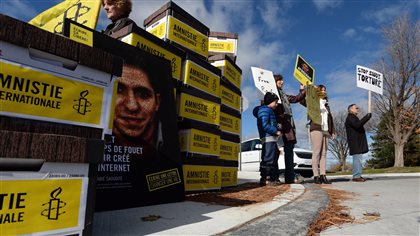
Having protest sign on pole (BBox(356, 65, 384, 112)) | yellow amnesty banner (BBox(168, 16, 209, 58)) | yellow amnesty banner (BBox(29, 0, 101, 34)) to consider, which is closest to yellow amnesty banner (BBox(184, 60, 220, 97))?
yellow amnesty banner (BBox(168, 16, 209, 58))

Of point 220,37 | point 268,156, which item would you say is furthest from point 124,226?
point 220,37

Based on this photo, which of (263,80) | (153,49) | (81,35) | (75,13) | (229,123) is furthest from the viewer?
(263,80)

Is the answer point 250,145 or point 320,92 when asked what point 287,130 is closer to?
point 320,92

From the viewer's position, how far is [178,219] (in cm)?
218

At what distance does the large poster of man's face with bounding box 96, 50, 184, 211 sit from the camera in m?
2.47

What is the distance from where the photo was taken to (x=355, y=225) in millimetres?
2416

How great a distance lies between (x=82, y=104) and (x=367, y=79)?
25.3 ft

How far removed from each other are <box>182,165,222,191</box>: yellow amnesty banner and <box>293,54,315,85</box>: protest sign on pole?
3209 mm

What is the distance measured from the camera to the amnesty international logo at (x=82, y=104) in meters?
1.52

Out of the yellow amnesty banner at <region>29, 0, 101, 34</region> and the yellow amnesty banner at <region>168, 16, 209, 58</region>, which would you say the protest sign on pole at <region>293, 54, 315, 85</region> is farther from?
the yellow amnesty banner at <region>29, 0, 101, 34</region>

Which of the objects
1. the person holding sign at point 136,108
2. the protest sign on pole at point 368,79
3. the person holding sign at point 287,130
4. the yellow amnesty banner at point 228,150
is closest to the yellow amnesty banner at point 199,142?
the yellow amnesty banner at point 228,150

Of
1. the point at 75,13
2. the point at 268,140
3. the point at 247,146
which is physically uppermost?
the point at 75,13

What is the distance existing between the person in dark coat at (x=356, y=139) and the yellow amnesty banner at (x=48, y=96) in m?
6.85

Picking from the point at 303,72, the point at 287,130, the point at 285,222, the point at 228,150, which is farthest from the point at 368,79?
the point at 285,222
